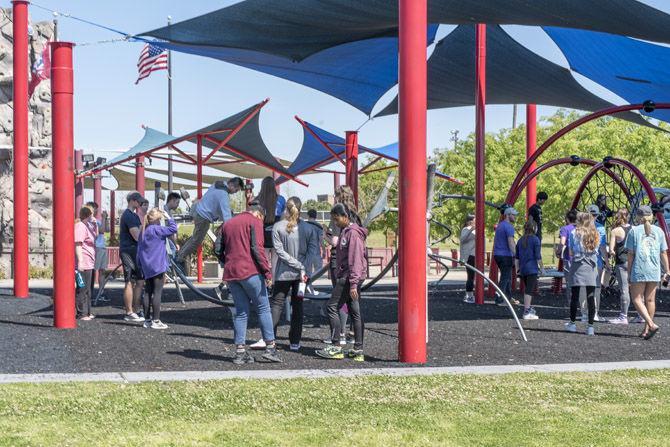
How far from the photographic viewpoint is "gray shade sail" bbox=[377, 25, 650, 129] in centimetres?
1731

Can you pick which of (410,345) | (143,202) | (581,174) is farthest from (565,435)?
(581,174)

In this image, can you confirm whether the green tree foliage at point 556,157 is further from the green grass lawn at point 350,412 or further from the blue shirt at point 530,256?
the green grass lawn at point 350,412

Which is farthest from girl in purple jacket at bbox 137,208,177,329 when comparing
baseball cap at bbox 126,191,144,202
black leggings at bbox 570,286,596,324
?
black leggings at bbox 570,286,596,324

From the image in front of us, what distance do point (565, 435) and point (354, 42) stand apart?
1052cm

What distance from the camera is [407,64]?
9.74m

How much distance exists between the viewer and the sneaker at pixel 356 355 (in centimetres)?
1008

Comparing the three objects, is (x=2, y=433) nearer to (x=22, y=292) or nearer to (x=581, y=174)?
(x=22, y=292)

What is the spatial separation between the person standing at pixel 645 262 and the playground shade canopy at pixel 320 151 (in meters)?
10.8

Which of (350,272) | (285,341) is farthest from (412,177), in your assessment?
(285,341)

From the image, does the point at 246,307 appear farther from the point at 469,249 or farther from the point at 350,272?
the point at 469,249

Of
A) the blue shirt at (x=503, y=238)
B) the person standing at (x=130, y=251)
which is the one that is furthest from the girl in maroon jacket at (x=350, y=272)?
the blue shirt at (x=503, y=238)

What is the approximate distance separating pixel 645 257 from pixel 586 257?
696 millimetres

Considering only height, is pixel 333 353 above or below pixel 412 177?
below

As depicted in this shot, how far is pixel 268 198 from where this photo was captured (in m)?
12.6
